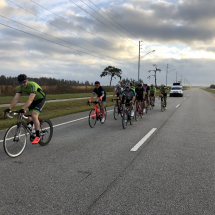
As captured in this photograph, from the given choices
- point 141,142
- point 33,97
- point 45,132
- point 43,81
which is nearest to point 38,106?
point 33,97

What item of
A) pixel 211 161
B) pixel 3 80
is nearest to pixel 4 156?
pixel 211 161

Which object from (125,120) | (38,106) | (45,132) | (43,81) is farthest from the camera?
(43,81)

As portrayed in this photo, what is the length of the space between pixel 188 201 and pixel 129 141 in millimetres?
3655

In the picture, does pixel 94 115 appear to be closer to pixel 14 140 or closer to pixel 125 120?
pixel 125 120

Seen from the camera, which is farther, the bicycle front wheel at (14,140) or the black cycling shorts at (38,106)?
the black cycling shorts at (38,106)

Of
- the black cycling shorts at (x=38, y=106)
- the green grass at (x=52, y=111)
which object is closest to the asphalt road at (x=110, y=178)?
the black cycling shorts at (x=38, y=106)

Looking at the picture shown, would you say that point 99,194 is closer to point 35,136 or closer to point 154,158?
point 154,158

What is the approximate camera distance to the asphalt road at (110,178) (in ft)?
9.65

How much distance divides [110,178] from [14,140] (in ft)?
8.54

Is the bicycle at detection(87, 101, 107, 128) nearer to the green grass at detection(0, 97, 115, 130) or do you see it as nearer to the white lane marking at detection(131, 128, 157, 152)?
the white lane marking at detection(131, 128, 157, 152)

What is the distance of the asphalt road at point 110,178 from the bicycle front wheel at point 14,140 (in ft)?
0.52

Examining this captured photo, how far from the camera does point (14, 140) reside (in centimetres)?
517

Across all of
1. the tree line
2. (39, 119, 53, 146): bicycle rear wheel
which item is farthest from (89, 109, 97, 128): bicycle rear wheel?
the tree line

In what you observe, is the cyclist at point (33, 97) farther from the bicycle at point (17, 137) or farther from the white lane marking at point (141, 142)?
the white lane marking at point (141, 142)
